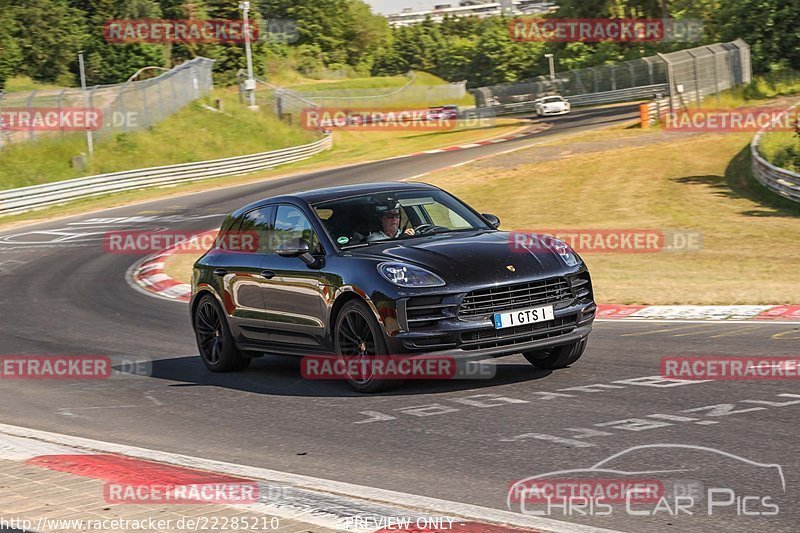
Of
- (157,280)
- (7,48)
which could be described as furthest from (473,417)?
(7,48)

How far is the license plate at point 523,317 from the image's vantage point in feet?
28.4

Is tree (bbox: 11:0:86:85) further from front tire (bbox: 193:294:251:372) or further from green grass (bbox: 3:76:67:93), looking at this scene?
front tire (bbox: 193:294:251:372)

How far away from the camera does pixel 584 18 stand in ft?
347

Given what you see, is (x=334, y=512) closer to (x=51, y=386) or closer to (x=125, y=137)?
(x=51, y=386)

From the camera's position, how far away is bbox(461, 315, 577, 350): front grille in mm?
8609

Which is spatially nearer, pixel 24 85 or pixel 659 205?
pixel 659 205

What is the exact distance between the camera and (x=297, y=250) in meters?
9.52

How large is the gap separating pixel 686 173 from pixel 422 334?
25.6m

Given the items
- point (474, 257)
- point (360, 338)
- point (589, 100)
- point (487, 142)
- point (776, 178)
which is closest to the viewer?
point (474, 257)

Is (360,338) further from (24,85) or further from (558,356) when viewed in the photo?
(24,85)

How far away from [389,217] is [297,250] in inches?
32.8

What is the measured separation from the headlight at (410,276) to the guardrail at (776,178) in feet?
61.4

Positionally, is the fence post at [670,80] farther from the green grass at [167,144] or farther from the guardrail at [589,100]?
the guardrail at [589,100]

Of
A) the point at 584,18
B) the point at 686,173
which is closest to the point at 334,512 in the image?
the point at 686,173
